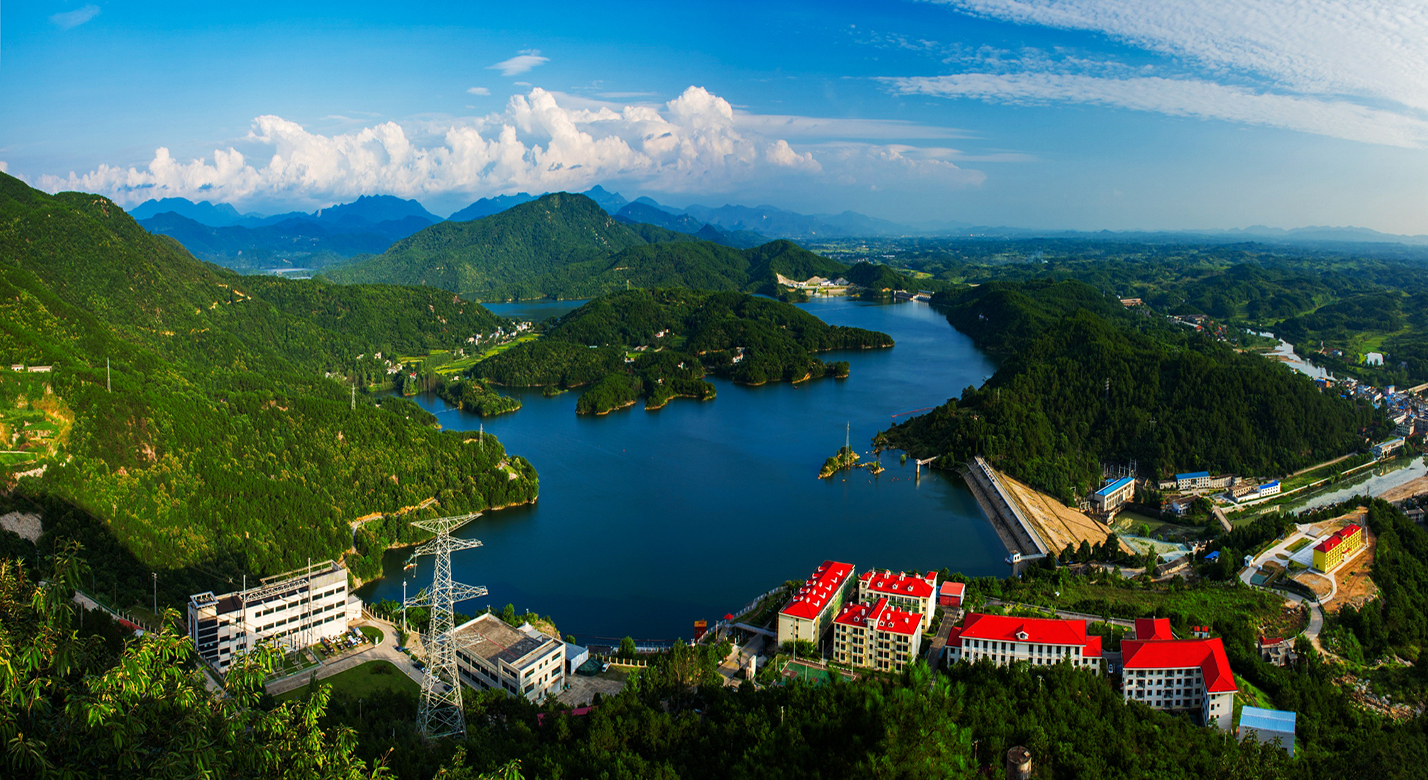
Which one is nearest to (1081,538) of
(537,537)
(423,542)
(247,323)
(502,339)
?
(537,537)

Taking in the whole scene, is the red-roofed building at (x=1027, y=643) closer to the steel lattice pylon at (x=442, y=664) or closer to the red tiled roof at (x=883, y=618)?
the red tiled roof at (x=883, y=618)

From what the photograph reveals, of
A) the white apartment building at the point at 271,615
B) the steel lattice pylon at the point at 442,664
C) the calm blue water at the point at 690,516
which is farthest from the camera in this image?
the calm blue water at the point at 690,516

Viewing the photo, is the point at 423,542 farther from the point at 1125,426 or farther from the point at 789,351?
Answer: the point at 789,351

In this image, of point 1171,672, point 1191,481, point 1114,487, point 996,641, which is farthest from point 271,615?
point 1191,481

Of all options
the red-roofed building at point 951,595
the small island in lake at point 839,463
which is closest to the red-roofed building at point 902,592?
the red-roofed building at point 951,595

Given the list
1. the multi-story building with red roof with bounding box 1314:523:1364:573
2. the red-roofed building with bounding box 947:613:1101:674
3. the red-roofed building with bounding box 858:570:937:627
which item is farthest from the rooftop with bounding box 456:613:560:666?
the multi-story building with red roof with bounding box 1314:523:1364:573

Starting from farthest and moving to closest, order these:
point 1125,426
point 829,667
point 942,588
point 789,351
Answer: point 789,351, point 1125,426, point 942,588, point 829,667
